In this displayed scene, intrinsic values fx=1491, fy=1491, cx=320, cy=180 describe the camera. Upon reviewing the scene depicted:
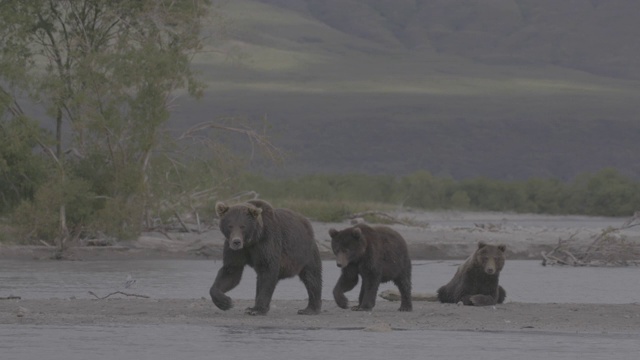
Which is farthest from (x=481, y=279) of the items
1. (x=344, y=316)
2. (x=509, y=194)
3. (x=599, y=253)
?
(x=509, y=194)

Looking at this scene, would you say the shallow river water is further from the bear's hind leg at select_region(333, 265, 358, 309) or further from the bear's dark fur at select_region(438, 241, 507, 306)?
the bear's dark fur at select_region(438, 241, 507, 306)

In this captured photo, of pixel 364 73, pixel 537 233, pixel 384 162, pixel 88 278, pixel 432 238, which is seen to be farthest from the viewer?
pixel 364 73

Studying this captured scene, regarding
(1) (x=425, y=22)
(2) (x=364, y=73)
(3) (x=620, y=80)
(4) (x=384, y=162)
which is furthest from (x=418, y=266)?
(1) (x=425, y=22)

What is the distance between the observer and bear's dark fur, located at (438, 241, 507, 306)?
16.8m

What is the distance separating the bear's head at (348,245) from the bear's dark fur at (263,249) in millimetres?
254

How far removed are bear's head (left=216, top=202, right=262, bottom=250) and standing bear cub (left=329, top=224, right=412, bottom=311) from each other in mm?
1360

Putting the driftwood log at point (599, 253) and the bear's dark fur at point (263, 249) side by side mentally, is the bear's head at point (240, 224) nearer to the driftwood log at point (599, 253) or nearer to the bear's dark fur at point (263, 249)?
the bear's dark fur at point (263, 249)

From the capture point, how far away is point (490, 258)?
54.9 ft

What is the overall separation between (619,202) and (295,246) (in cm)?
4926

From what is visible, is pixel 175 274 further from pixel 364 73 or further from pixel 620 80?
pixel 620 80

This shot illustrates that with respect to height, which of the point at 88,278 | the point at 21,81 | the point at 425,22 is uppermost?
the point at 425,22

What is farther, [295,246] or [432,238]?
[432,238]

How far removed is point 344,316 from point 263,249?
5.07 ft

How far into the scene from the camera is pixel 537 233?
35.8 metres
